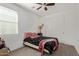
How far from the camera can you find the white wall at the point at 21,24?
1616 mm

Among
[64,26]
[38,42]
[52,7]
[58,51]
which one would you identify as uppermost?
[52,7]

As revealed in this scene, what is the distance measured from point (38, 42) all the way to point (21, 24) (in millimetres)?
403

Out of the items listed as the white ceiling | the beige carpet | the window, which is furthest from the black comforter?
the white ceiling

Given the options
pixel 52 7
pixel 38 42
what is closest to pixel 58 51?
pixel 38 42

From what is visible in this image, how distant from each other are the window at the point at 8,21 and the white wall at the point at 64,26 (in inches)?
18.0

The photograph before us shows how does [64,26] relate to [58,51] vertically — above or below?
above

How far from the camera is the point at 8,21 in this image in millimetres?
1614

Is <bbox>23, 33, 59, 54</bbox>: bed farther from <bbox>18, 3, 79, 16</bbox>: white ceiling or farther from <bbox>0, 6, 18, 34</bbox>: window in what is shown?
<bbox>18, 3, 79, 16</bbox>: white ceiling

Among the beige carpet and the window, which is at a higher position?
the window

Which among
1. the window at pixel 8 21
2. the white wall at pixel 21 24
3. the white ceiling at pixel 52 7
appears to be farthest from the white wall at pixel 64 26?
the window at pixel 8 21

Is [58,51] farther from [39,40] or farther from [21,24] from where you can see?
[21,24]

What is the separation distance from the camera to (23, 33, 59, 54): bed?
1.60m

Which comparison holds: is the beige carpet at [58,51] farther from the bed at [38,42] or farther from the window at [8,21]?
the window at [8,21]

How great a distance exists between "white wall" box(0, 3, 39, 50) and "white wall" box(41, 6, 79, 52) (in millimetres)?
176
